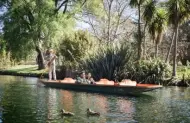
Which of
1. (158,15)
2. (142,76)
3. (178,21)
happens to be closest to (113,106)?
(142,76)

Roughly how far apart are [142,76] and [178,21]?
22.2 feet

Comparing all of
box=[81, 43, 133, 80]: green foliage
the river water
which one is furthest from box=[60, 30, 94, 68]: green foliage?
the river water

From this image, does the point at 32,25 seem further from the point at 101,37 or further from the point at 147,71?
the point at 147,71

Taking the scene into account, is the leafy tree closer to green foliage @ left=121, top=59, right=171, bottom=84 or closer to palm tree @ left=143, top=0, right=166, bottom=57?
palm tree @ left=143, top=0, right=166, bottom=57

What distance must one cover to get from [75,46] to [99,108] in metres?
25.2

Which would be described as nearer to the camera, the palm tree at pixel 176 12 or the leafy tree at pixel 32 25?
the palm tree at pixel 176 12

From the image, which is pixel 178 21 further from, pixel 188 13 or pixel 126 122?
pixel 126 122


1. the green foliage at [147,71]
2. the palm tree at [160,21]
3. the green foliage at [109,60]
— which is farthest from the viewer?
the palm tree at [160,21]

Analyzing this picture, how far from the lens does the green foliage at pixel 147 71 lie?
105ft

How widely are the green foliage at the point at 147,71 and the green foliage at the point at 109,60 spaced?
2.16ft

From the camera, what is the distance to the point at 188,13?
3556cm

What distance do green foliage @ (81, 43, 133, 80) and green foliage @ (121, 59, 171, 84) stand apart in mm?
660

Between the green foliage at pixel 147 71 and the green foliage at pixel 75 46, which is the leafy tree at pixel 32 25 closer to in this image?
the green foliage at pixel 75 46

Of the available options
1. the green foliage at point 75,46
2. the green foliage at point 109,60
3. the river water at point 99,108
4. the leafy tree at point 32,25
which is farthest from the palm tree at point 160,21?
the river water at point 99,108
